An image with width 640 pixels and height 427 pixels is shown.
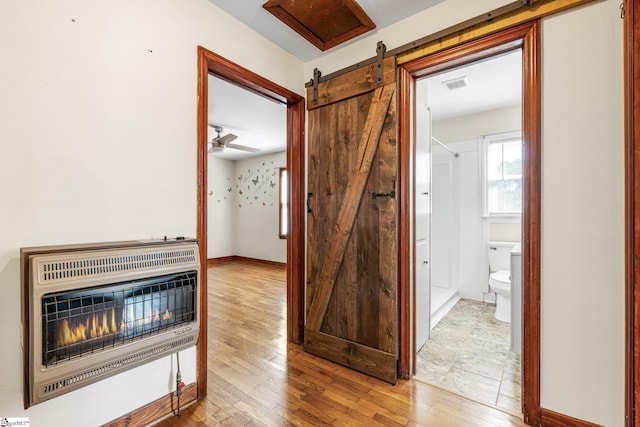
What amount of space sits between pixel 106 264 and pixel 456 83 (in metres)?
3.38

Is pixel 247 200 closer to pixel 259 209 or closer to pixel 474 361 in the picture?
pixel 259 209

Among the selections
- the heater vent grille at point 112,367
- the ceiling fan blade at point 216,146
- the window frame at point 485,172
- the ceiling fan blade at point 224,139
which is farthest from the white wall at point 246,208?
the heater vent grille at point 112,367

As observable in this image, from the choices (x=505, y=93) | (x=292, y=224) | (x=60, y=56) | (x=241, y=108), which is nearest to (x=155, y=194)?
(x=60, y=56)

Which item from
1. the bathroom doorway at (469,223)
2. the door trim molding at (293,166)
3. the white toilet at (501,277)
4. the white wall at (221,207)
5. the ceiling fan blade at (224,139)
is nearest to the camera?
the door trim molding at (293,166)

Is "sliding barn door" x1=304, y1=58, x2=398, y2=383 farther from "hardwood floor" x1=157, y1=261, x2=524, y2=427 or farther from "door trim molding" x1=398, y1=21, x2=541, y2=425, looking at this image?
"door trim molding" x1=398, y1=21, x2=541, y2=425

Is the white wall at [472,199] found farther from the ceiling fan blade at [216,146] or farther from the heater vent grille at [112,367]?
the heater vent grille at [112,367]

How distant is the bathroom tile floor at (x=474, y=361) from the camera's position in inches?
73.7

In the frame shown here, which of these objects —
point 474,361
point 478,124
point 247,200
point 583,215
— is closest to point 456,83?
point 478,124

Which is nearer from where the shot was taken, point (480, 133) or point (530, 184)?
point (530, 184)

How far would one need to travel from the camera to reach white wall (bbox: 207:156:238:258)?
6723 mm

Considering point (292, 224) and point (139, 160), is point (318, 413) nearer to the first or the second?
point (292, 224)

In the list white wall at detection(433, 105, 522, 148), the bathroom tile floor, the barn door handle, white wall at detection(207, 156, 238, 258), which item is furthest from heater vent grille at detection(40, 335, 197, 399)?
white wall at detection(207, 156, 238, 258)

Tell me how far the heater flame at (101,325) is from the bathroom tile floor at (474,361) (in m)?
1.80

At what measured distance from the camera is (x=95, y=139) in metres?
1.42
